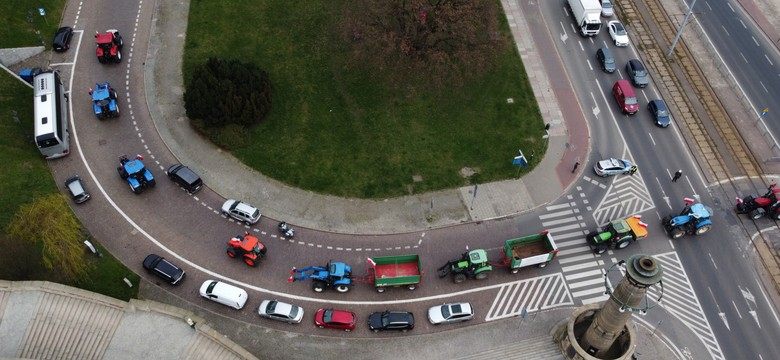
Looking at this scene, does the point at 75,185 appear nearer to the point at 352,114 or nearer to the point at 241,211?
the point at 241,211

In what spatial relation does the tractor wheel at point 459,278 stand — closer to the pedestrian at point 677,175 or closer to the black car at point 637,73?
the pedestrian at point 677,175

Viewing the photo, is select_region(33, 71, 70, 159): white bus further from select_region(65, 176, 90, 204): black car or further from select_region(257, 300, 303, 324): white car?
select_region(257, 300, 303, 324): white car

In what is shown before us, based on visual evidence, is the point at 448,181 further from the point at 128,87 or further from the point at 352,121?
the point at 128,87

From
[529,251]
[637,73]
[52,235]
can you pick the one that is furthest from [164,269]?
[637,73]

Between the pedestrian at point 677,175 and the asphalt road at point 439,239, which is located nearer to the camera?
the asphalt road at point 439,239

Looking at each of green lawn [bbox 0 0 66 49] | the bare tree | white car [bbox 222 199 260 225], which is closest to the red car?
white car [bbox 222 199 260 225]

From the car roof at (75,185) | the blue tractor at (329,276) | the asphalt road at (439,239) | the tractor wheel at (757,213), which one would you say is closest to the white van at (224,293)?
the asphalt road at (439,239)

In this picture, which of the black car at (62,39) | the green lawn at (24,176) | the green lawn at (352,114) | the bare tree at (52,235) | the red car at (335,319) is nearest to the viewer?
the bare tree at (52,235)
